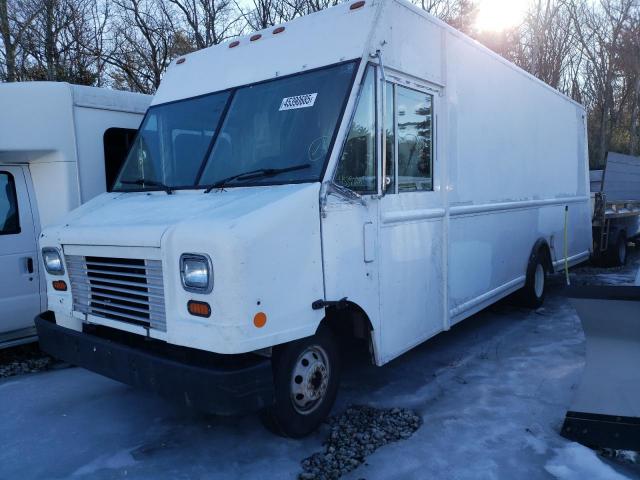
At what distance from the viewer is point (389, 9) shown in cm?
389

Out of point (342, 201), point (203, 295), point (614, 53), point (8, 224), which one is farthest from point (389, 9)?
point (614, 53)

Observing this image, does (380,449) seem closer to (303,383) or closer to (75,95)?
(303,383)

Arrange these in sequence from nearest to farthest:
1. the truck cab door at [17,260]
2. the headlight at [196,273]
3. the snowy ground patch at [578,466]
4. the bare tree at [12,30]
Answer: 1. the headlight at [196,273]
2. the snowy ground patch at [578,466]
3. the truck cab door at [17,260]
4. the bare tree at [12,30]

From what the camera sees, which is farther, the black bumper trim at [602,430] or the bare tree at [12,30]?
the bare tree at [12,30]

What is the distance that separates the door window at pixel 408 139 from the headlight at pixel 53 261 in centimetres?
254

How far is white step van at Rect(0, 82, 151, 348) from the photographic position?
5363mm

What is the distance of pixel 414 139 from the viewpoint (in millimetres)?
4398

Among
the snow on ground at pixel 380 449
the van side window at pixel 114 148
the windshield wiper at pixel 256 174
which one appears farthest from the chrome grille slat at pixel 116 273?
the van side window at pixel 114 148

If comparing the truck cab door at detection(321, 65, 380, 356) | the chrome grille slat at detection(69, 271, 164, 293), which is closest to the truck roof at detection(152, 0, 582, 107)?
the truck cab door at detection(321, 65, 380, 356)

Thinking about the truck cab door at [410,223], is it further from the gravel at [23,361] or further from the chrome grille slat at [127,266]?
the gravel at [23,361]

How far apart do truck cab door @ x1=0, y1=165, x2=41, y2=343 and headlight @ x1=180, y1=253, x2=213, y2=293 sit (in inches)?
128

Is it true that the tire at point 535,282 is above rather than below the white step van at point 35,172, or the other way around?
below

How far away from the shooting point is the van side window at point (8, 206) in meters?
5.44

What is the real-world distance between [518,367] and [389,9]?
3.45m
